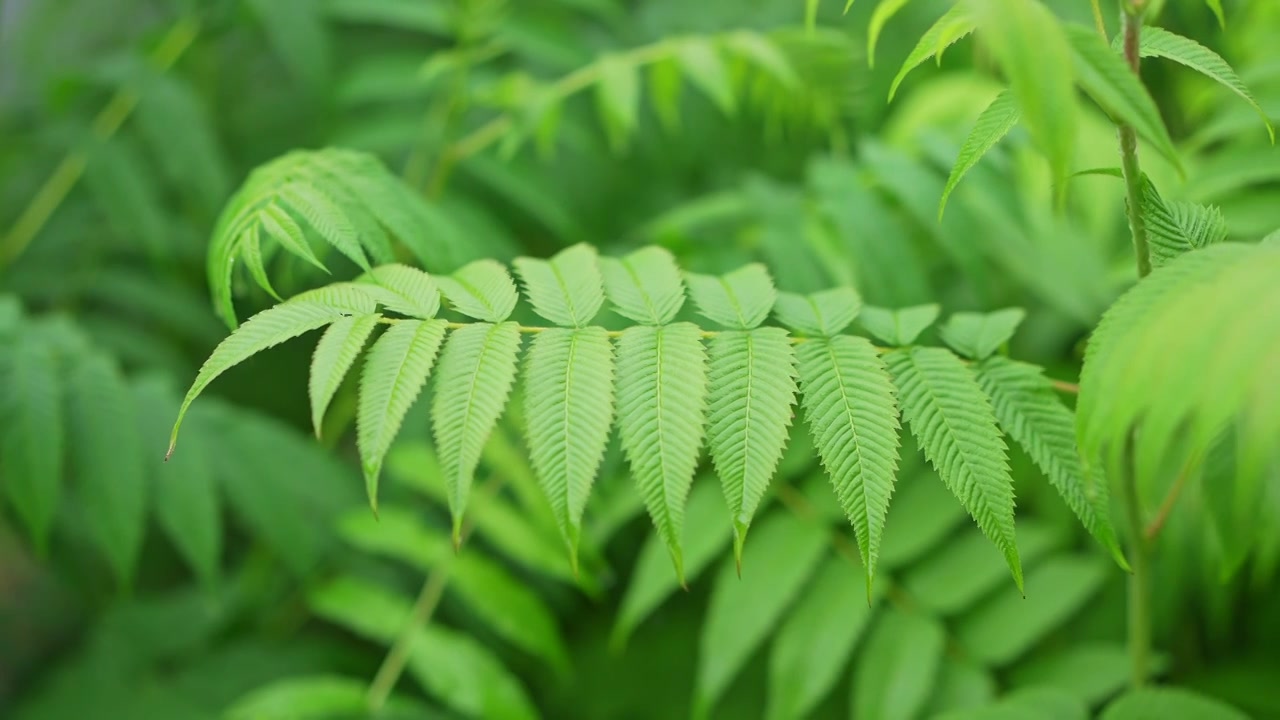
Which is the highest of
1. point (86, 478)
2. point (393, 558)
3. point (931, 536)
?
point (86, 478)

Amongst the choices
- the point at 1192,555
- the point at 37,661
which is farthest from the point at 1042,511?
the point at 37,661

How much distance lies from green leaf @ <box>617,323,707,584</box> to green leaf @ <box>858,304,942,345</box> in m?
0.18

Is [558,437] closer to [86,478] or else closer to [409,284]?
[409,284]

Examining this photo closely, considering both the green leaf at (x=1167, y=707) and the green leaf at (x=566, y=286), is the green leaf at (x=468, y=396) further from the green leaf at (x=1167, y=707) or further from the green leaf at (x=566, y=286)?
the green leaf at (x=1167, y=707)

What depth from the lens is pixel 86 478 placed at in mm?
1086

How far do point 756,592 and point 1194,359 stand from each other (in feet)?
2.26

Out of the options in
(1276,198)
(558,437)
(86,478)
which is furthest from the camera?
(1276,198)

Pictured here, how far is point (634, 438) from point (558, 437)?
5cm

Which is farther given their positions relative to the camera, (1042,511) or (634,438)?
(1042,511)

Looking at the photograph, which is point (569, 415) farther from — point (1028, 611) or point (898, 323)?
point (1028, 611)

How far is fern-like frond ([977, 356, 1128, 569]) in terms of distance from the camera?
67cm

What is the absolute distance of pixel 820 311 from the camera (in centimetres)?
79

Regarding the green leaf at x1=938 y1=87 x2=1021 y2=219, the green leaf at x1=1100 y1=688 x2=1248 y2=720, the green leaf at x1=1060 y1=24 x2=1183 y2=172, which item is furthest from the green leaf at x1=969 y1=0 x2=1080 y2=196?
the green leaf at x1=1100 y1=688 x2=1248 y2=720

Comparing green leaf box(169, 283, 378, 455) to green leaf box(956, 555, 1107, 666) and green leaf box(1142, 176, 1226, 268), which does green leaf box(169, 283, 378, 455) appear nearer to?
green leaf box(1142, 176, 1226, 268)
